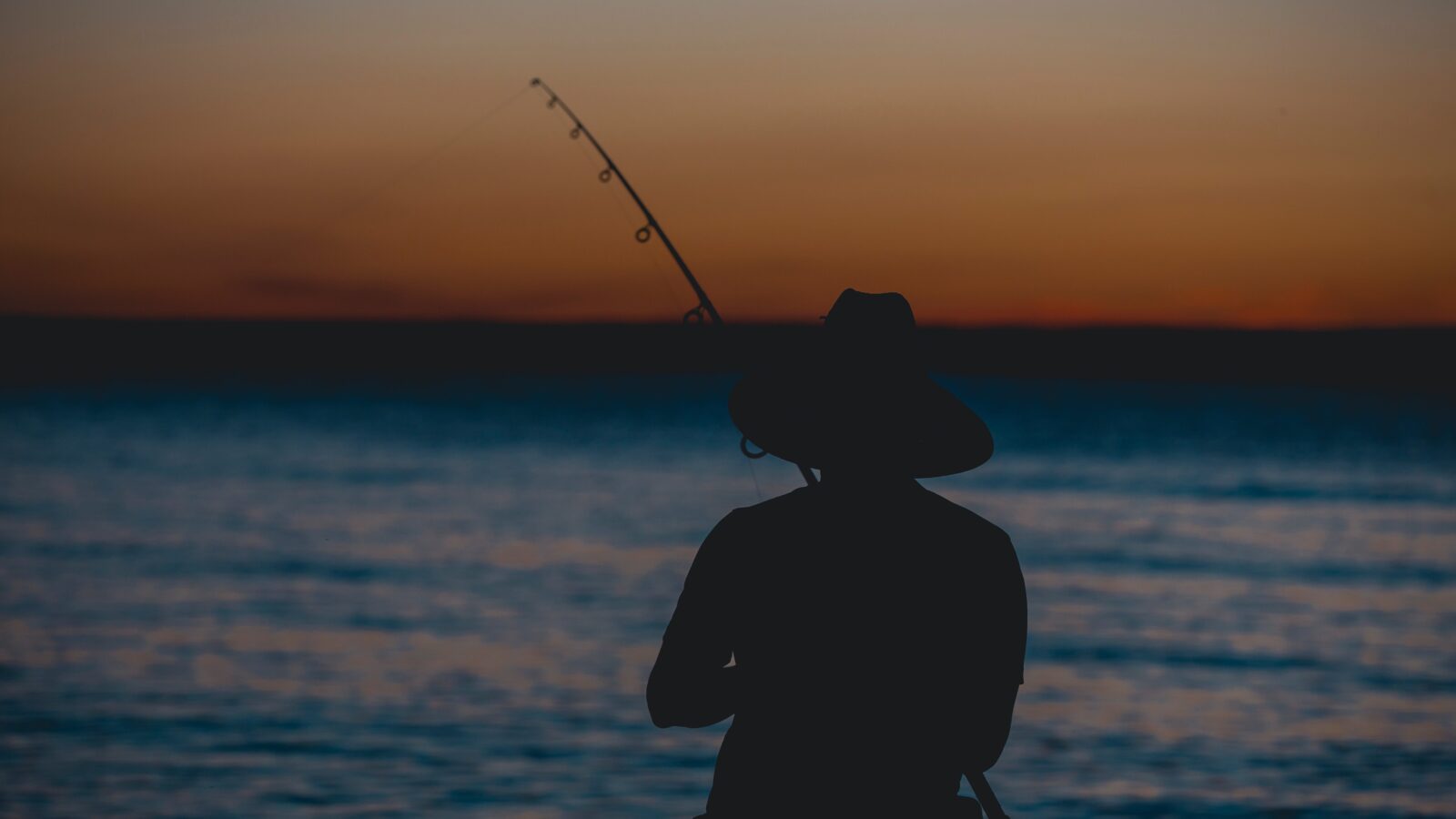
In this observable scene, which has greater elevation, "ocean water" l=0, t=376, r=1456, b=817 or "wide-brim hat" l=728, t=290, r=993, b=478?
"ocean water" l=0, t=376, r=1456, b=817

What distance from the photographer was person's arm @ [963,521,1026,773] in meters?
2.16

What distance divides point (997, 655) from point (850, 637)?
0.21 m

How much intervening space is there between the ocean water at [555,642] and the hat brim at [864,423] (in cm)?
584

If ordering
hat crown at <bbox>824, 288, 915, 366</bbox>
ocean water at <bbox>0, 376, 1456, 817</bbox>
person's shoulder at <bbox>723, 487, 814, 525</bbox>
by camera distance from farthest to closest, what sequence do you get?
ocean water at <bbox>0, 376, 1456, 817</bbox>
hat crown at <bbox>824, 288, 915, 366</bbox>
person's shoulder at <bbox>723, 487, 814, 525</bbox>

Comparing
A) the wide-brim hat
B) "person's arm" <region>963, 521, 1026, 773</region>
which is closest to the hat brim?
the wide-brim hat

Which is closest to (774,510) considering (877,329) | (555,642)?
(877,329)

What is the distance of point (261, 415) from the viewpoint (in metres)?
57.0

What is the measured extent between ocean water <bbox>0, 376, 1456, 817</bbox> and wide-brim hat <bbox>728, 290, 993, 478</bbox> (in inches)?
230

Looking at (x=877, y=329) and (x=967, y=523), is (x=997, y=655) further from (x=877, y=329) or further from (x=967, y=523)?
(x=877, y=329)

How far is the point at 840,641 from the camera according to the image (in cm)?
216

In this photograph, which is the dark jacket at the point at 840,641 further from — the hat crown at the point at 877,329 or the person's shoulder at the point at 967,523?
the hat crown at the point at 877,329

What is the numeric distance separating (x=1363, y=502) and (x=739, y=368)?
89.9 feet

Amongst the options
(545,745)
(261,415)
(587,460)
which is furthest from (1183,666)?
(261,415)

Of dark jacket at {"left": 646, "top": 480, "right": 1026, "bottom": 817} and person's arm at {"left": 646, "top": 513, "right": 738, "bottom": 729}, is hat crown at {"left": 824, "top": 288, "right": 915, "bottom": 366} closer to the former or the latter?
dark jacket at {"left": 646, "top": 480, "right": 1026, "bottom": 817}
